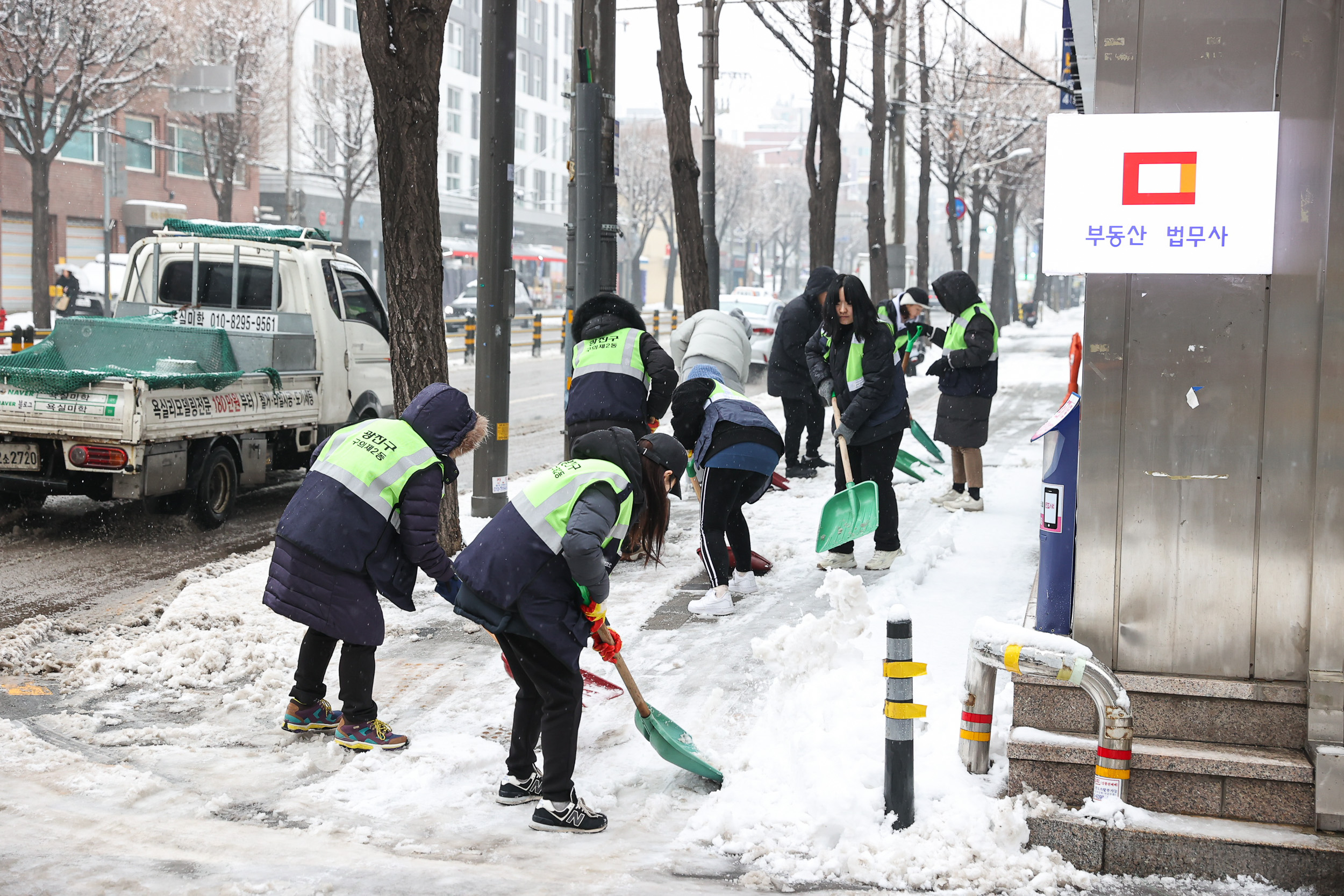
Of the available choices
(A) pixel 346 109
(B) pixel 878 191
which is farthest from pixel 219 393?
(A) pixel 346 109

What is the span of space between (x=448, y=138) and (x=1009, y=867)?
6118 centimetres

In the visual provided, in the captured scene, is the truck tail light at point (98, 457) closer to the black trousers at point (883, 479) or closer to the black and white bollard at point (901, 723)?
the black trousers at point (883, 479)

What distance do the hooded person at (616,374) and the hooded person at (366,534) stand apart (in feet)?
7.43

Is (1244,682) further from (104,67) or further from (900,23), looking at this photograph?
(104,67)

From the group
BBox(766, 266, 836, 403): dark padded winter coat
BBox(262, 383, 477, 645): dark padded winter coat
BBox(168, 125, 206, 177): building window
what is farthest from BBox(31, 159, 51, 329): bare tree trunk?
BBox(262, 383, 477, 645): dark padded winter coat

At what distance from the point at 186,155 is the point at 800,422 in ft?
129

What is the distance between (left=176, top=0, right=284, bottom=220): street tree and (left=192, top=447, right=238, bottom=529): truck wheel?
26362 mm

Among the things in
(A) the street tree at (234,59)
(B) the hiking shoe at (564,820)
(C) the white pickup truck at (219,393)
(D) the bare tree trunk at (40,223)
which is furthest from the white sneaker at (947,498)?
(A) the street tree at (234,59)

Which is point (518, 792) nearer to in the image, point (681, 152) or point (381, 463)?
point (381, 463)

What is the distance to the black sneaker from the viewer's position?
441 cm

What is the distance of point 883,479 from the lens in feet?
25.2

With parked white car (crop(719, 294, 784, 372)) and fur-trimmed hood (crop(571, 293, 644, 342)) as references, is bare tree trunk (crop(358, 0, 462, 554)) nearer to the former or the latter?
fur-trimmed hood (crop(571, 293, 644, 342))

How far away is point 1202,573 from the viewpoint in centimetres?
408

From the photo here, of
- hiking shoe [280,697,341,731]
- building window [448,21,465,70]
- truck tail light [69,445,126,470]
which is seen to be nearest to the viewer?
hiking shoe [280,697,341,731]
